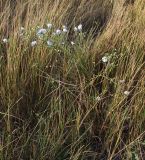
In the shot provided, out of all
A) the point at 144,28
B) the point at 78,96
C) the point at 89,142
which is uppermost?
the point at 144,28

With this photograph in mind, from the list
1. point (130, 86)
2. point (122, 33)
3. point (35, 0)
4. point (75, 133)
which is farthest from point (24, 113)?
point (35, 0)

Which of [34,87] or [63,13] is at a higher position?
[63,13]

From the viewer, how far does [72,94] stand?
8.49 ft

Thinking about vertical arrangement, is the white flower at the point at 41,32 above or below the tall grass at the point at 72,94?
above

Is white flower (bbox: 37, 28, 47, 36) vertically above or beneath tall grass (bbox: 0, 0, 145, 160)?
above

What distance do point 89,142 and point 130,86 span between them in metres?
0.46

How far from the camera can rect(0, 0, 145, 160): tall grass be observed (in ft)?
7.50

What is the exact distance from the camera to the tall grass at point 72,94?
7.50ft

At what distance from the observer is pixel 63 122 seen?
2.34m

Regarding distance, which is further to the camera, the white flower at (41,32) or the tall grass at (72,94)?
the white flower at (41,32)

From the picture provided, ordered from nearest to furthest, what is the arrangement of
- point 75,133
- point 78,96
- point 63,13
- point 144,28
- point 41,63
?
point 75,133, point 78,96, point 41,63, point 144,28, point 63,13

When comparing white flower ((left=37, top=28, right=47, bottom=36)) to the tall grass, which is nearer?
the tall grass

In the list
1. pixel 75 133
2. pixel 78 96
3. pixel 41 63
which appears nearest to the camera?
pixel 75 133

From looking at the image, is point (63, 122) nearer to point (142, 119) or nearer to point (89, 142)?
point (89, 142)
